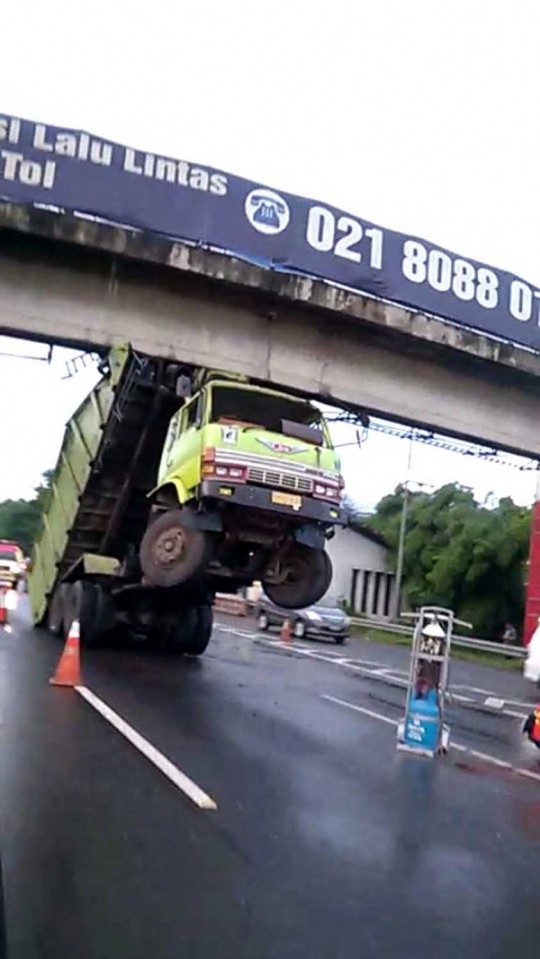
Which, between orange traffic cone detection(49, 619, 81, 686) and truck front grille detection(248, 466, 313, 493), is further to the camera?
truck front grille detection(248, 466, 313, 493)

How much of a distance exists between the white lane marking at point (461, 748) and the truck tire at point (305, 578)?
4.78 ft

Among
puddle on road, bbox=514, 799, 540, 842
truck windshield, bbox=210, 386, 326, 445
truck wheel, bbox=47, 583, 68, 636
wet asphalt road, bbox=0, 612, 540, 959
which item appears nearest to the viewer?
wet asphalt road, bbox=0, 612, 540, 959

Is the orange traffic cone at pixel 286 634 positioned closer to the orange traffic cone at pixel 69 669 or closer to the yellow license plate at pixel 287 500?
the yellow license plate at pixel 287 500

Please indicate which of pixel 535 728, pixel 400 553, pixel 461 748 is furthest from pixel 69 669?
pixel 400 553

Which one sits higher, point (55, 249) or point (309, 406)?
point (55, 249)

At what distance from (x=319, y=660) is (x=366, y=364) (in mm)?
6511

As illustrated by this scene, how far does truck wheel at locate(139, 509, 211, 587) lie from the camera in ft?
45.8

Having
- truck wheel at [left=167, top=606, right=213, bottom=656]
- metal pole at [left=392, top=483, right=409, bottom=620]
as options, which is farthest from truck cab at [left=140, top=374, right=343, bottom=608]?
metal pole at [left=392, top=483, right=409, bottom=620]

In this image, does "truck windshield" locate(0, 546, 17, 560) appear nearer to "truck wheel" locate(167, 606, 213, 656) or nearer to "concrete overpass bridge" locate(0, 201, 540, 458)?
"truck wheel" locate(167, 606, 213, 656)

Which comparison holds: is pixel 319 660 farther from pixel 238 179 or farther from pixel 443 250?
pixel 238 179

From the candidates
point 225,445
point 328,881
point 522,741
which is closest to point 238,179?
point 225,445

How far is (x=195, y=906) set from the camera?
5148 mm

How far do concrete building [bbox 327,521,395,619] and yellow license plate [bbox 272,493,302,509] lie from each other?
42.9 metres

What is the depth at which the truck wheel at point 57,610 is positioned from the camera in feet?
64.6
